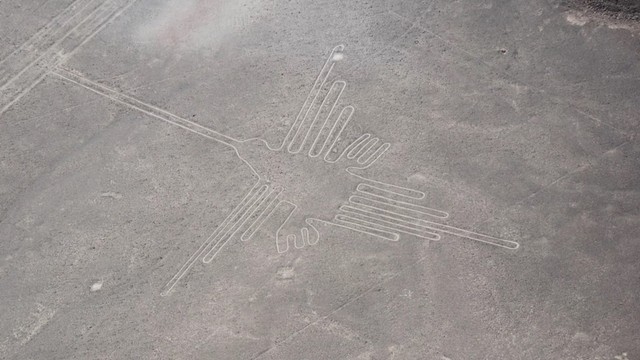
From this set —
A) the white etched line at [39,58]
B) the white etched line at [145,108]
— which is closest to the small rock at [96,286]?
the white etched line at [145,108]

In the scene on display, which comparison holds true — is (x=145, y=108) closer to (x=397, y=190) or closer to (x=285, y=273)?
(x=285, y=273)

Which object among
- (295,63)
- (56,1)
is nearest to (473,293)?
(295,63)

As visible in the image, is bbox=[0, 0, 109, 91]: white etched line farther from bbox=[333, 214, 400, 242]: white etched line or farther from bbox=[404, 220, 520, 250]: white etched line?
bbox=[404, 220, 520, 250]: white etched line

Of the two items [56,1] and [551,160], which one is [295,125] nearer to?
[551,160]

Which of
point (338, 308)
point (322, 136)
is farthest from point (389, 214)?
point (322, 136)

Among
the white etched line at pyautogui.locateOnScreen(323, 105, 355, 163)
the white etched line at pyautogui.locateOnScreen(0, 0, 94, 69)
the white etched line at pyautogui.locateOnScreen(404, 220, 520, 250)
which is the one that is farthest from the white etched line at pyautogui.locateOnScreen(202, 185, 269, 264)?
the white etched line at pyautogui.locateOnScreen(0, 0, 94, 69)

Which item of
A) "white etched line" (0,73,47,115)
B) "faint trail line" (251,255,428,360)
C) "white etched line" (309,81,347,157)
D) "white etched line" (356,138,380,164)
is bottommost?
"faint trail line" (251,255,428,360)
